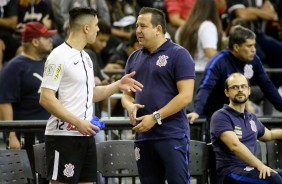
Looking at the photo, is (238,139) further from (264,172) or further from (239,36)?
(239,36)

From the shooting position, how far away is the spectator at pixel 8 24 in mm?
12453

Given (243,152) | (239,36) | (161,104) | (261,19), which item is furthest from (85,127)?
(261,19)

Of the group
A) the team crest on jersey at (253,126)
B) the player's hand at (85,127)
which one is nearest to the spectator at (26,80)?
the team crest on jersey at (253,126)

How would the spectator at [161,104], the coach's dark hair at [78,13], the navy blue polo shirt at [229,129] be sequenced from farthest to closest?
the navy blue polo shirt at [229,129] → the spectator at [161,104] → the coach's dark hair at [78,13]

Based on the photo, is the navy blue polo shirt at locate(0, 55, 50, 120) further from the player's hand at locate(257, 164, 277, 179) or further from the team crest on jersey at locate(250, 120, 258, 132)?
the player's hand at locate(257, 164, 277, 179)

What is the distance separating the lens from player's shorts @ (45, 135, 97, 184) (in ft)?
25.2

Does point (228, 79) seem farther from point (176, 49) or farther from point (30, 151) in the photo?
point (30, 151)

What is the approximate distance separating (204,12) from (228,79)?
2564mm

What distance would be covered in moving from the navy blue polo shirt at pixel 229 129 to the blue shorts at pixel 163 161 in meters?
0.94

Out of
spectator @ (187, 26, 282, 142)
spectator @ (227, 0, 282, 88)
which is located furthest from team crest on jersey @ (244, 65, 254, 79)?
spectator @ (227, 0, 282, 88)

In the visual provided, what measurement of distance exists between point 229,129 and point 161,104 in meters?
1.21

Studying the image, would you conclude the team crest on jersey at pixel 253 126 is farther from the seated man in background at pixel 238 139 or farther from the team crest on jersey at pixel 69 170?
the team crest on jersey at pixel 69 170

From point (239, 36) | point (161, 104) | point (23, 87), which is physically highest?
point (239, 36)

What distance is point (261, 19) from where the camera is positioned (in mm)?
14117
